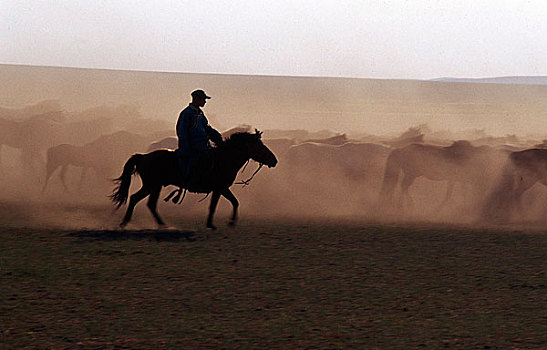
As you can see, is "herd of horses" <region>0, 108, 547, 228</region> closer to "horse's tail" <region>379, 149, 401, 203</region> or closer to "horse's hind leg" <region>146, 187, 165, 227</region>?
"horse's tail" <region>379, 149, 401, 203</region>

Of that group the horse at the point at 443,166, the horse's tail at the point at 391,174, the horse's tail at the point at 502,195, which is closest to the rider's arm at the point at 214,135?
the horse at the point at 443,166

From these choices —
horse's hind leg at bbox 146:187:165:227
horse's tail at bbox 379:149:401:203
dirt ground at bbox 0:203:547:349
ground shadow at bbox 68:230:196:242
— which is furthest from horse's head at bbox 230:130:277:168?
horse's tail at bbox 379:149:401:203

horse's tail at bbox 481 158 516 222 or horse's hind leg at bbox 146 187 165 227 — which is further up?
horse's tail at bbox 481 158 516 222

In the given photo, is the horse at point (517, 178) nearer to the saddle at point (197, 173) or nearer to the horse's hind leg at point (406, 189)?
the horse's hind leg at point (406, 189)

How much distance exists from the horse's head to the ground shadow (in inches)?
60.9

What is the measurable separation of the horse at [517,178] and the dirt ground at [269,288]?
295 cm

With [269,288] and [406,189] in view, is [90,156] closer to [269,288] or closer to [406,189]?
[406,189]

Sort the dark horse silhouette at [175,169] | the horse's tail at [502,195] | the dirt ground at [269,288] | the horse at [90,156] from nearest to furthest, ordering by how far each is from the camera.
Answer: the dirt ground at [269,288] → the dark horse silhouette at [175,169] → the horse's tail at [502,195] → the horse at [90,156]

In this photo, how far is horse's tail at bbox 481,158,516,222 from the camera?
15.3 metres

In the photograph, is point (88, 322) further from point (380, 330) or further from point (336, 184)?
point (336, 184)

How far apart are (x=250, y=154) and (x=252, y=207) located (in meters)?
3.06

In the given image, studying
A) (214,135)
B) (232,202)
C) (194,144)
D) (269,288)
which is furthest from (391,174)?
(269,288)

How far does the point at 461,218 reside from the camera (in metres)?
14.6

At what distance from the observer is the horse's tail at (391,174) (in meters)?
16.5
